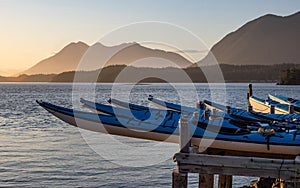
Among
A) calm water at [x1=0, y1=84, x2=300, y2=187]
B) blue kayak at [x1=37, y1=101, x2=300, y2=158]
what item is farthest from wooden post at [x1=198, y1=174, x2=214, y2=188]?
calm water at [x1=0, y1=84, x2=300, y2=187]

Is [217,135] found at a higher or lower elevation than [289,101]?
lower

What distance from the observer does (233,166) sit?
31.6 feet

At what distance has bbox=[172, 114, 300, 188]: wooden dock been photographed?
946 cm

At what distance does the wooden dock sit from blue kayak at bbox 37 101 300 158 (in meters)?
2.78

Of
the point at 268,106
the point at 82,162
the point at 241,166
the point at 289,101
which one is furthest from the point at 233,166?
the point at 289,101

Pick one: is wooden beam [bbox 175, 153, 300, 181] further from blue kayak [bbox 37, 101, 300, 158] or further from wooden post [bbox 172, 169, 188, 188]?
blue kayak [bbox 37, 101, 300, 158]

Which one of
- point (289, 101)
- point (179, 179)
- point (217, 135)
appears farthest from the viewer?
point (289, 101)

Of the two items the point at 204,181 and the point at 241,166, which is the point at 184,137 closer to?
the point at 241,166

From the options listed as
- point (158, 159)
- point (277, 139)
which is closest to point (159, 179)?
point (158, 159)

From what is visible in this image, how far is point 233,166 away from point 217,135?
11.8ft

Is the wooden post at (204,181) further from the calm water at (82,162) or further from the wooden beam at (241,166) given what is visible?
the calm water at (82,162)

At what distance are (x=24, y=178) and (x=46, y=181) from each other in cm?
126

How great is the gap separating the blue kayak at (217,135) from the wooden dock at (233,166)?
2.78m

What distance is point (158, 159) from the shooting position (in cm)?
2583
